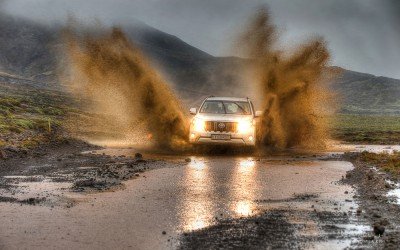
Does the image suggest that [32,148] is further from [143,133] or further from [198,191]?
[198,191]

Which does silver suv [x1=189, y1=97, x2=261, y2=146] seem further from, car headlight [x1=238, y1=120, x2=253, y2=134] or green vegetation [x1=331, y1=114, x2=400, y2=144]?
green vegetation [x1=331, y1=114, x2=400, y2=144]

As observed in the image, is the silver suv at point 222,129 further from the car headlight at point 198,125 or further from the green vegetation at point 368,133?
the green vegetation at point 368,133

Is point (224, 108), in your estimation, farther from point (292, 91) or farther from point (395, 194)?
point (395, 194)

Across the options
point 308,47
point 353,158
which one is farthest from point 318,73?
point 353,158

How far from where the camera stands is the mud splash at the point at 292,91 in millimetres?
22906

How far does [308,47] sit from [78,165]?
13682 millimetres

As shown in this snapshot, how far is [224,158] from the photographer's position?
56.3 ft

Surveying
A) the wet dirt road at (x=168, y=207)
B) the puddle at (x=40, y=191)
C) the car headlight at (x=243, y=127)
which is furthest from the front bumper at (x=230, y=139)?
the puddle at (x=40, y=191)

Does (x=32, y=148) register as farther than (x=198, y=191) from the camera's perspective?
Yes

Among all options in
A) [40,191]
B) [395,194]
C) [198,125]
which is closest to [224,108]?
[198,125]

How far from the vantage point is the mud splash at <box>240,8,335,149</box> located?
22.9 metres

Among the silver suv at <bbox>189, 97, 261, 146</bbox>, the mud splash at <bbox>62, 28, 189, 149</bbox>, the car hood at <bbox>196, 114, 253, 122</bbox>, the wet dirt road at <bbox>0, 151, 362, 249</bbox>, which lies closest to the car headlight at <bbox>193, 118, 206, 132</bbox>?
the silver suv at <bbox>189, 97, 261, 146</bbox>

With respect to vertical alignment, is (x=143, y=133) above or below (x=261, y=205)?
above

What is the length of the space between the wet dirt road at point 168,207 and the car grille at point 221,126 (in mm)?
4613
